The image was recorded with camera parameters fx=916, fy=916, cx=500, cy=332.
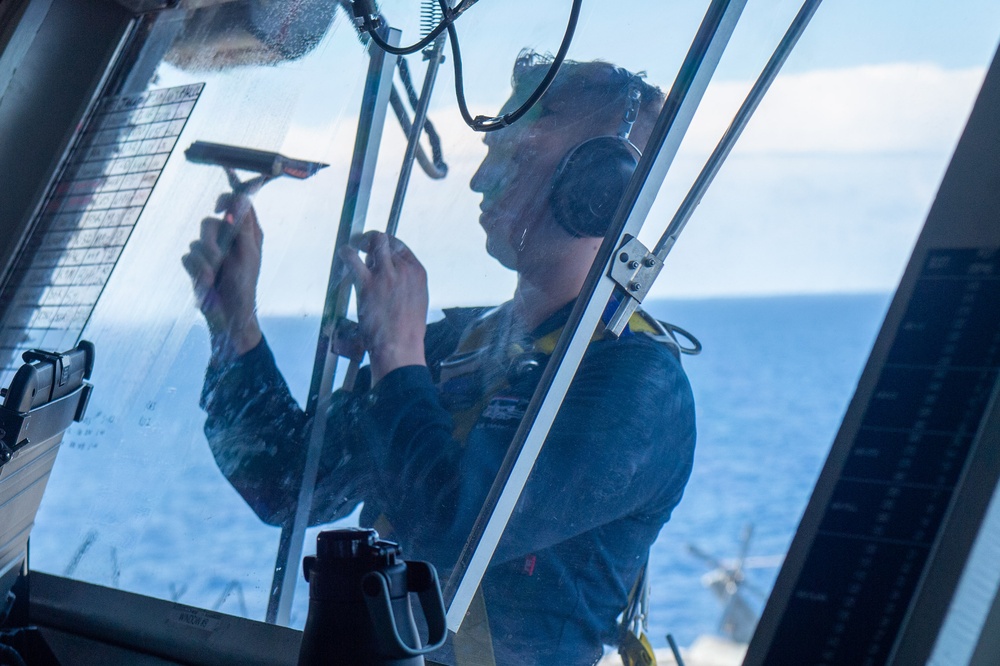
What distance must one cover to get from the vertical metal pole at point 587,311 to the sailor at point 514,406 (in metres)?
0.02

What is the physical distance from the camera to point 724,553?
2.93 ft

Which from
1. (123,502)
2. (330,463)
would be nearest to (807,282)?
(330,463)

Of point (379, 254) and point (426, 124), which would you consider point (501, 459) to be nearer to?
point (379, 254)

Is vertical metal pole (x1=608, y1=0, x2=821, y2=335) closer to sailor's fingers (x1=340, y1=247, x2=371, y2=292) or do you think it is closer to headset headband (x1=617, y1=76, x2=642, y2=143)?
headset headband (x1=617, y1=76, x2=642, y2=143)

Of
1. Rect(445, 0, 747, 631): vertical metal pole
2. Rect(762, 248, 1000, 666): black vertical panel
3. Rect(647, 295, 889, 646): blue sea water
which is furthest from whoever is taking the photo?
Rect(445, 0, 747, 631): vertical metal pole

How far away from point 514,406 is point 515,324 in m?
0.10

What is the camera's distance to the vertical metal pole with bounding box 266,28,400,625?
1079 mm

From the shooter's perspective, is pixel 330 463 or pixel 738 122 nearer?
pixel 738 122

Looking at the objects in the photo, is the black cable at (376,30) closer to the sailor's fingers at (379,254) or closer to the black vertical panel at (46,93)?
the sailor's fingers at (379,254)

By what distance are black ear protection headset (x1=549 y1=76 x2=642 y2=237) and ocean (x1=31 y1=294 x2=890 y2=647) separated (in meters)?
0.12

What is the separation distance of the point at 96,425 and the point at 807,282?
95cm

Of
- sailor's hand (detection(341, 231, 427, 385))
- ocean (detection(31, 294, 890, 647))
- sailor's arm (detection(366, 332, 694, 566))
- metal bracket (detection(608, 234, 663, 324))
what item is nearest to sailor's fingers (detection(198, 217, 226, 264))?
ocean (detection(31, 294, 890, 647))

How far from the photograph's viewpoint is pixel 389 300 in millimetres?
1123

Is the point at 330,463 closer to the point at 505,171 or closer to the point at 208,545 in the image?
the point at 208,545
